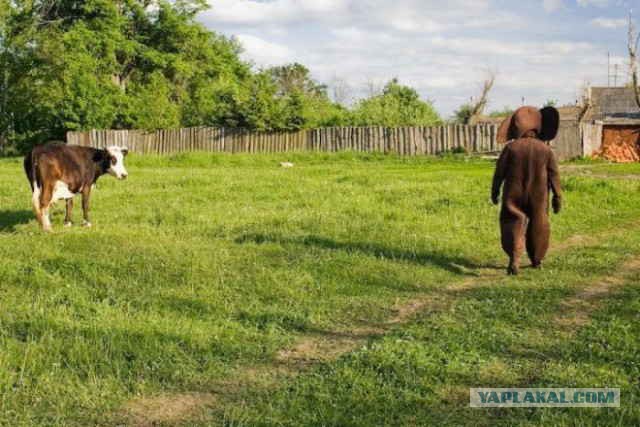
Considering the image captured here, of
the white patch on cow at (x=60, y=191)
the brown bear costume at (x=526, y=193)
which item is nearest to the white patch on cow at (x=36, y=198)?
the white patch on cow at (x=60, y=191)

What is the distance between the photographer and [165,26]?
151 ft

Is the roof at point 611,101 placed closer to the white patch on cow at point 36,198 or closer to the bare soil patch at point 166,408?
the white patch on cow at point 36,198

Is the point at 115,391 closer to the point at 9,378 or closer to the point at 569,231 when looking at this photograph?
the point at 9,378

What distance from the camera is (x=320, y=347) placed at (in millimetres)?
6031

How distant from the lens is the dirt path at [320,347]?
4.70 m

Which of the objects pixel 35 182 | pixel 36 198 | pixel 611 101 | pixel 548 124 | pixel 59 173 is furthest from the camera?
pixel 611 101

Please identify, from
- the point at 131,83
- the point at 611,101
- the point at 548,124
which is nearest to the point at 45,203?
the point at 548,124

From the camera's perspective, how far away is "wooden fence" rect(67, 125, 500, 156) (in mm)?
30922

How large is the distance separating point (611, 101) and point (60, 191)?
46.8 metres

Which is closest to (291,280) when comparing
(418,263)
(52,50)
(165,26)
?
(418,263)

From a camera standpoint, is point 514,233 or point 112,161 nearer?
point 514,233

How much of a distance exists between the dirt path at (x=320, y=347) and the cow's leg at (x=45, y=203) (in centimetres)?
654

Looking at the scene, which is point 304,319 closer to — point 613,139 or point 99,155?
point 99,155

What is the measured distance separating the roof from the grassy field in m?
39.9
